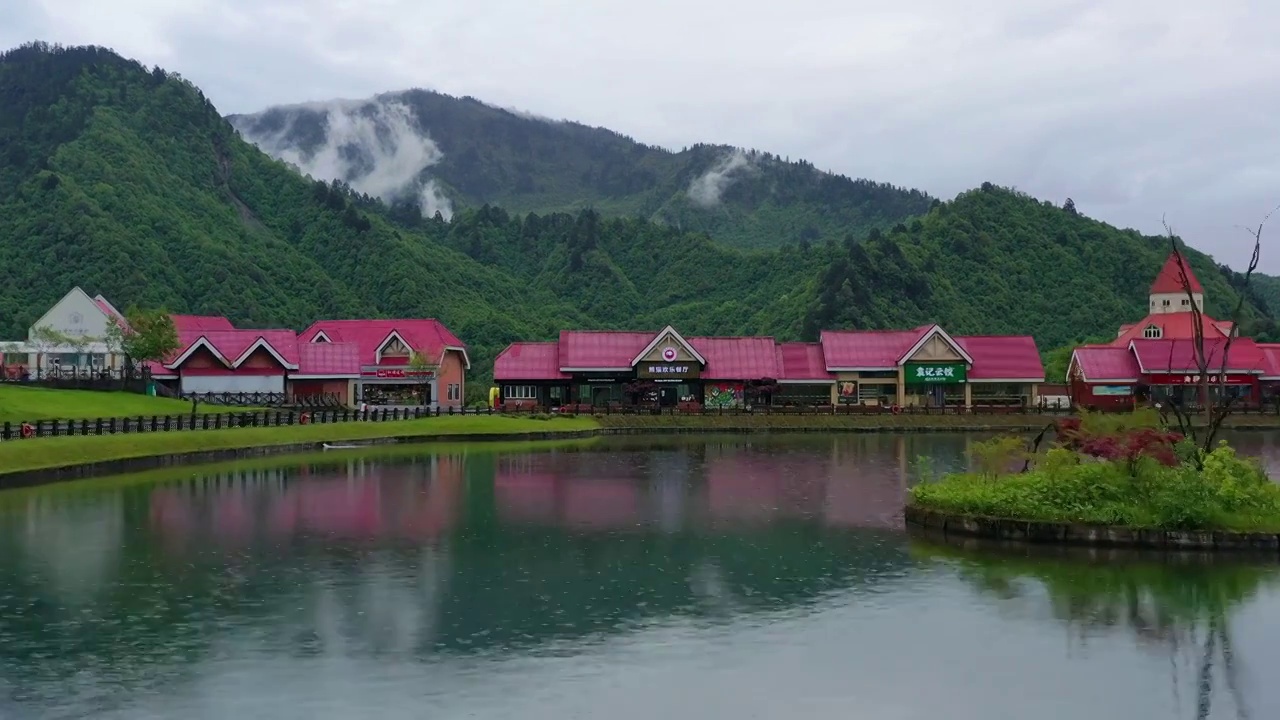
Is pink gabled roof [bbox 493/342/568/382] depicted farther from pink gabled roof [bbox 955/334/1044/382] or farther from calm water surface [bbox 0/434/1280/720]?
calm water surface [bbox 0/434/1280/720]

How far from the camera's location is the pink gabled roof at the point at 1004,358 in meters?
83.6

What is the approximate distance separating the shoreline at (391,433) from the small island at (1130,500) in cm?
2942

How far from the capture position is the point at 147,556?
25.2 meters

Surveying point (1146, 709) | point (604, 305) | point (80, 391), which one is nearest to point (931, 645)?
point (1146, 709)

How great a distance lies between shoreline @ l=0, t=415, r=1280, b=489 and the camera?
135 feet

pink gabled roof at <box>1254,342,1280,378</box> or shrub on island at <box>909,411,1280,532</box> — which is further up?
pink gabled roof at <box>1254,342,1280,378</box>

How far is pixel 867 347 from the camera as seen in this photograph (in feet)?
278

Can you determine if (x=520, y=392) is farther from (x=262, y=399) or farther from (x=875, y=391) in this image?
(x=875, y=391)

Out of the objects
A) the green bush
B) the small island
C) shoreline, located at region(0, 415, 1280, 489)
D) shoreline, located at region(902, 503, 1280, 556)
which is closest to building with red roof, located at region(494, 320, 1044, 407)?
shoreline, located at region(0, 415, 1280, 489)

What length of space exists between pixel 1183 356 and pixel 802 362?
26.9 m

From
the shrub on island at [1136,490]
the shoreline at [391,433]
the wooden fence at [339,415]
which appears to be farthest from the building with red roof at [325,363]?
the shrub on island at [1136,490]

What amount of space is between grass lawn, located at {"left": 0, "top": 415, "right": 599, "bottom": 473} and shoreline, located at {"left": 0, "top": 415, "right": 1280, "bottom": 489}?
4 cm

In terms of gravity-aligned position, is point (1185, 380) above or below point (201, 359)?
below

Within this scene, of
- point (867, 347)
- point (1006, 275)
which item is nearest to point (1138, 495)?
point (867, 347)
